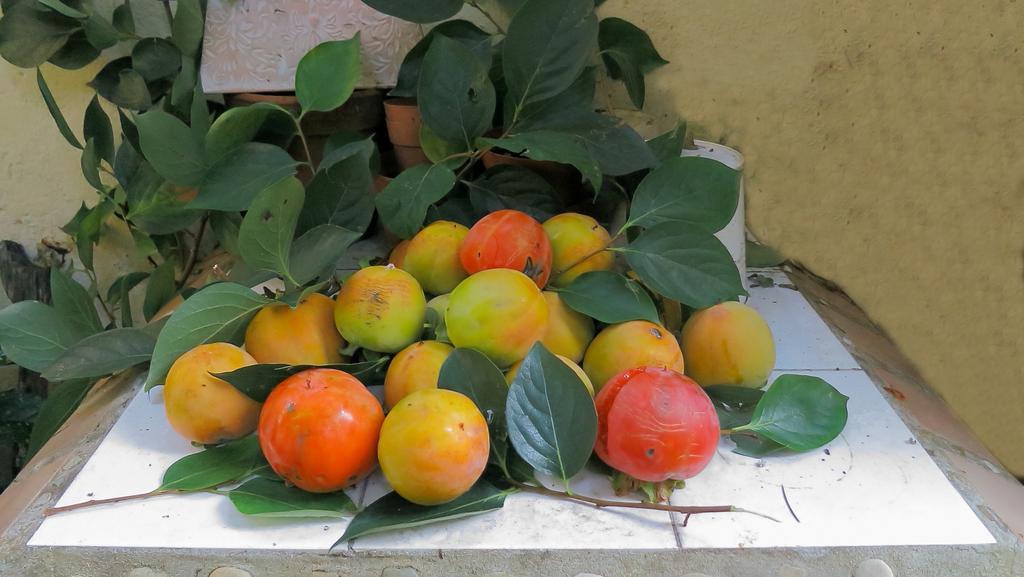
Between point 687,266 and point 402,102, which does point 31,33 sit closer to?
point 402,102

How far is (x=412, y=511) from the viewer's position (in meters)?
0.65

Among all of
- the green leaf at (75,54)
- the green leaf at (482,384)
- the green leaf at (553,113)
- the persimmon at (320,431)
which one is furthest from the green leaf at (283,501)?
the green leaf at (75,54)

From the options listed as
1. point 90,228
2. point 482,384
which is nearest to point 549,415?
point 482,384

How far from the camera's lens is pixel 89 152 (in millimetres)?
1094

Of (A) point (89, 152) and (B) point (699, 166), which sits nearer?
(B) point (699, 166)

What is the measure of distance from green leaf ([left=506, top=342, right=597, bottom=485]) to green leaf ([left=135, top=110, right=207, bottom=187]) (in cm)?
50

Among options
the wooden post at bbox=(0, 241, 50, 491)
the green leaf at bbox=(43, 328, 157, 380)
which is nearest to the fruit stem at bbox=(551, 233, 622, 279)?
the green leaf at bbox=(43, 328, 157, 380)

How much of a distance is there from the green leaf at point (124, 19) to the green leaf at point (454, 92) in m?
0.51

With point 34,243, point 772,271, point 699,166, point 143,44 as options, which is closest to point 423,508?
point 699,166

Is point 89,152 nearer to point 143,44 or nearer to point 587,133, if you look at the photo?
point 143,44

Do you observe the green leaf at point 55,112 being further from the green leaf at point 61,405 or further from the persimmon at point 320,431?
the persimmon at point 320,431

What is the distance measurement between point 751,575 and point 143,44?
40.9 inches

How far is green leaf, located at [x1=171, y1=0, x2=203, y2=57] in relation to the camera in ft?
3.62

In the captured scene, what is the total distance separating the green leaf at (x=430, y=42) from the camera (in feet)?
3.43
